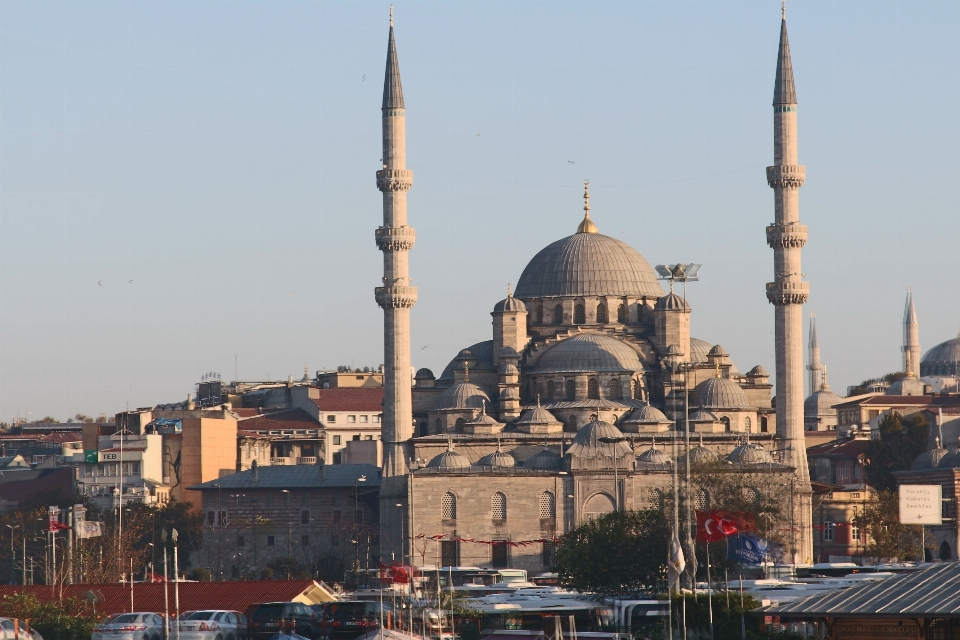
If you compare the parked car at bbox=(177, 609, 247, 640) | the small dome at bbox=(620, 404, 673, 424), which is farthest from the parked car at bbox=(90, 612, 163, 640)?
the small dome at bbox=(620, 404, 673, 424)

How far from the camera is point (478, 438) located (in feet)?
222

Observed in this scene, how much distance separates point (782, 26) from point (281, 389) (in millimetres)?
49246

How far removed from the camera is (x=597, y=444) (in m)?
64.8

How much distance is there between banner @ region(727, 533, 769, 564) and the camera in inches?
1906

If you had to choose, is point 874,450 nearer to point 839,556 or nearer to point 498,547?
point 839,556

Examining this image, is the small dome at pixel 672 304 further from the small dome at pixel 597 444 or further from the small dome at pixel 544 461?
the small dome at pixel 544 461

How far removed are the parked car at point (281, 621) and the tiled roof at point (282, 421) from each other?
54.5 meters

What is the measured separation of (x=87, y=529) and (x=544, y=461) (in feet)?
47.6

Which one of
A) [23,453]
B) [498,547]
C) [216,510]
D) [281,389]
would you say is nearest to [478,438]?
Answer: [498,547]

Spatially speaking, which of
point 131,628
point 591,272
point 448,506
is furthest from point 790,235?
point 131,628

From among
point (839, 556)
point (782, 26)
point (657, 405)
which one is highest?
point (782, 26)

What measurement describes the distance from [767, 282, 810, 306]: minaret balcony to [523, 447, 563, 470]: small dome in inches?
335

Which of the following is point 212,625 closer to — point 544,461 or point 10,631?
point 10,631

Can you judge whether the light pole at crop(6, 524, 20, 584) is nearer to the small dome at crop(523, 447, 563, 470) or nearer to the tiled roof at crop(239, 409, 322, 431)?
the small dome at crop(523, 447, 563, 470)
